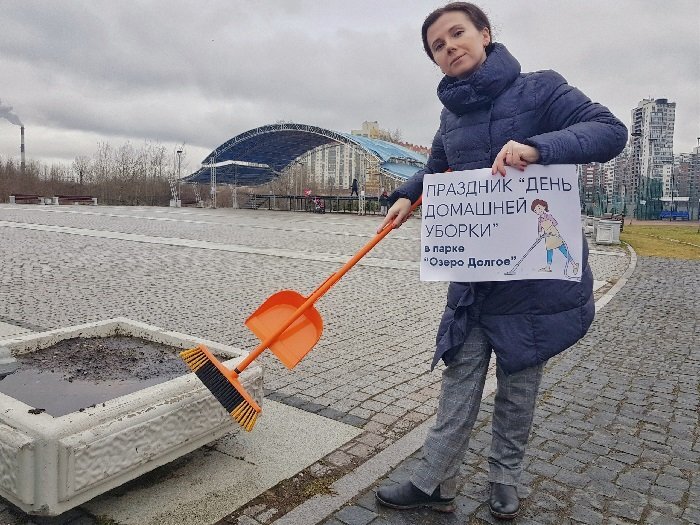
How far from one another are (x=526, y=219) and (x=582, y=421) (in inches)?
84.2

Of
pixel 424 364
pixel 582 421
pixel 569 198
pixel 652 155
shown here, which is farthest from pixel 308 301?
pixel 652 155

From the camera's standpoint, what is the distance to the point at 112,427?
2598mm

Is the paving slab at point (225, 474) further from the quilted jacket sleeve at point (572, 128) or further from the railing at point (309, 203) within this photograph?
the railing at point (309, 203)

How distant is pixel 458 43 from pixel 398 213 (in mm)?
818

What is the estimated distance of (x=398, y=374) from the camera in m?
4.96

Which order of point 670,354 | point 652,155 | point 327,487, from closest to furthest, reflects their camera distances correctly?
point 327,487, point 670,354, point 652,155

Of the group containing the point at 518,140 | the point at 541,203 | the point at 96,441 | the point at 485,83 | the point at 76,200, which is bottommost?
the point at 96,441

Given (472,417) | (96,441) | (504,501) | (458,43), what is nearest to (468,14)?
(458,43)

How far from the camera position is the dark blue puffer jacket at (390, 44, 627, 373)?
248 centimetres

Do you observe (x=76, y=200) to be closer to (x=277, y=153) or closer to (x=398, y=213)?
(x=277, y=153)

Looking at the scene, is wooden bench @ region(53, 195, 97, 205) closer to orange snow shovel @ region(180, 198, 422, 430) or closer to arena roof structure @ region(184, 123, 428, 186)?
arena roof structure @ region(184, 123, 428, 186)

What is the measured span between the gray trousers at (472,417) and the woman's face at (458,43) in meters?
1.16

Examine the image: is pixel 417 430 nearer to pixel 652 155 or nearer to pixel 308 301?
pixel 308 301

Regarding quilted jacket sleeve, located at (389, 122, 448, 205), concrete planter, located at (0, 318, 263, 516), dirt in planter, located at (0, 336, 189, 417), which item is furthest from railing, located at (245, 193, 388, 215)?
concrete planter, located at (0, 318, 263, 516)
